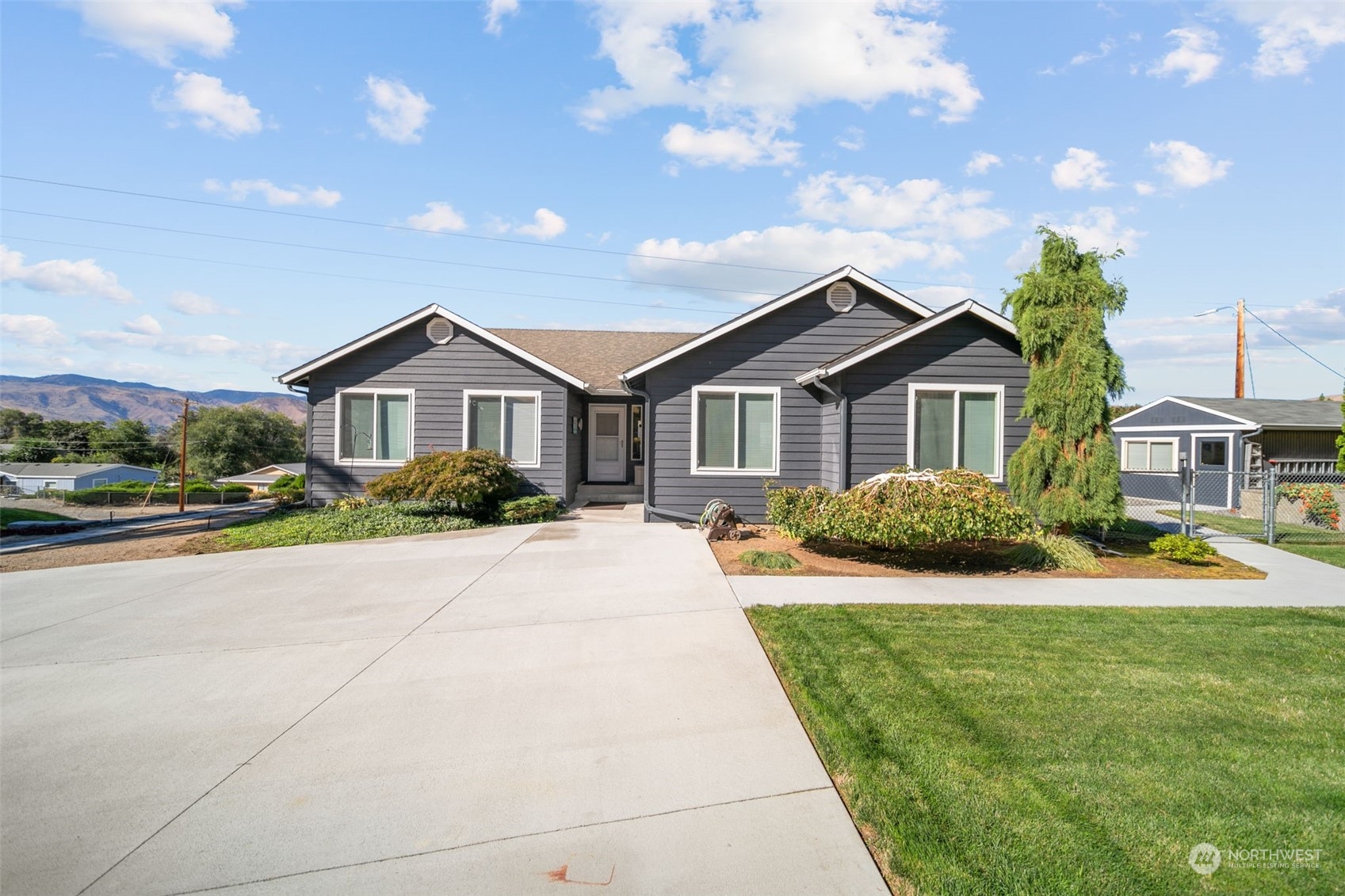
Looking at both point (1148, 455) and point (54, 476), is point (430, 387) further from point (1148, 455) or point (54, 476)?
point (54, 476)

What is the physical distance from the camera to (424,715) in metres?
4.45

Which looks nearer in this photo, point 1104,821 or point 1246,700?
point 1104,821

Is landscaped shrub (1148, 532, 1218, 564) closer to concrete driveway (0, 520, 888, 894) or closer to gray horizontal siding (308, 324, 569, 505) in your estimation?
concrete driveway (0, 520, 888, 894)

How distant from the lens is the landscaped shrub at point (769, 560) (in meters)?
8.70

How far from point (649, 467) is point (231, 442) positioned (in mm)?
40727

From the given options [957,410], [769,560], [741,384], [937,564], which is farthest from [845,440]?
[769,560]

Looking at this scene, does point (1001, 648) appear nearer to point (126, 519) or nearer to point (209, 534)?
point (209, 534)

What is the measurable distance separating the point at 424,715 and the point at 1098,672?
4841 mm

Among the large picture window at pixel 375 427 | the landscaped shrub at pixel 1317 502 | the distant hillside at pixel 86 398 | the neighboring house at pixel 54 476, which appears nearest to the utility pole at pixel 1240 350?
the landscaped shrub at pixel 1317 502

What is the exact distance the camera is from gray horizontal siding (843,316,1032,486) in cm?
1151

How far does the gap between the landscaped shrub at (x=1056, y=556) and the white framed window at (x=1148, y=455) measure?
14.8 metres

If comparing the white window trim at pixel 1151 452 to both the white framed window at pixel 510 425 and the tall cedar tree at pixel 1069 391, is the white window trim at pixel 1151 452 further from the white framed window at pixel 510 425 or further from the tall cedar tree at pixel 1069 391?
Answer: the white framed window at pixel 510 425

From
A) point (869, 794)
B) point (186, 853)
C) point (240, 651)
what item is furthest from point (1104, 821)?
point (240, 651)

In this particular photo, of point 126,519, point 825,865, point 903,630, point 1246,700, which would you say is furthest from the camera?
point 126,519
